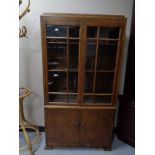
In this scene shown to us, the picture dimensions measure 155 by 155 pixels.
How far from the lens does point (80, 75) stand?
Answer: 1995 millimetres

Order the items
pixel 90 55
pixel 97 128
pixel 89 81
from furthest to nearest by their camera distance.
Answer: pixel 97 128, pixel 89 81, pixel 90 55

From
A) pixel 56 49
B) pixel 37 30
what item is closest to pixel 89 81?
pixel 56 49

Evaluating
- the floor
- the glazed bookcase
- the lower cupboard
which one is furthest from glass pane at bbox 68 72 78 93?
the floor

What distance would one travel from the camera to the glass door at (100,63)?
189 centimetres

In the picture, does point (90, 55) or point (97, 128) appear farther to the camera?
point (97, 128)

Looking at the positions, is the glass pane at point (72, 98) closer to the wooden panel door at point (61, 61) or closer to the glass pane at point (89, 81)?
the wooden panel door at point (61, 61)

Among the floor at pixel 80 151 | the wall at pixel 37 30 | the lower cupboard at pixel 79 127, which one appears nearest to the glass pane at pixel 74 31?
the wall at pixel 37 30

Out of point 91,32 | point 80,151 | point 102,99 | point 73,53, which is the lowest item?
point 80,151

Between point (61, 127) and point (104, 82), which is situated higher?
point (104, 82)

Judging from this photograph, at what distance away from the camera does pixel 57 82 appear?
6.97ft

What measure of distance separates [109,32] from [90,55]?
1.03 feet

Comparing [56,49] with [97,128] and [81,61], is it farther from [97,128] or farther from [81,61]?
[97,128]

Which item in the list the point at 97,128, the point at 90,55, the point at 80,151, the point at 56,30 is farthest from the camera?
the point at 80,151
